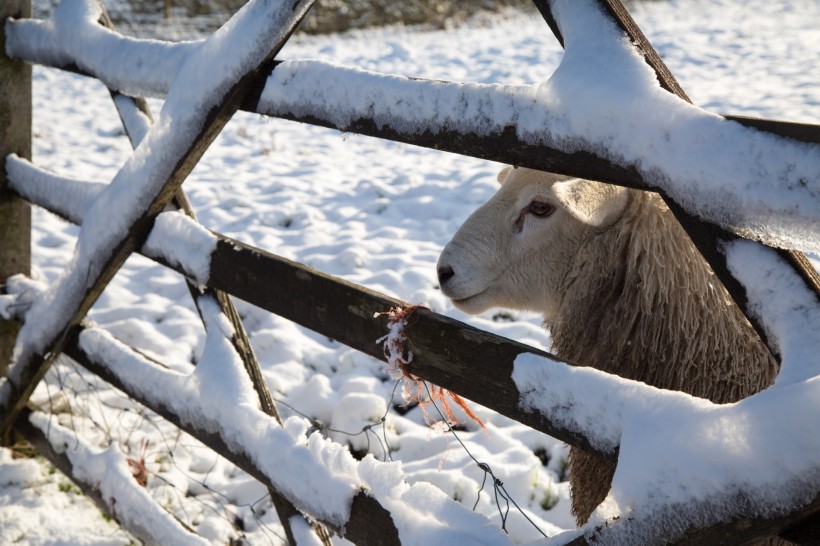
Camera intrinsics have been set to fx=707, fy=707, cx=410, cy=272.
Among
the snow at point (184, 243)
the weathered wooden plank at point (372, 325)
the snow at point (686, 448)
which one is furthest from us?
the snow at point (184, 243)

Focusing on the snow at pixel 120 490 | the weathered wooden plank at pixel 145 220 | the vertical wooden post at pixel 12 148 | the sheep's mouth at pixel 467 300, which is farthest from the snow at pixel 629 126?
the vertical wooden post at pixel 12 148

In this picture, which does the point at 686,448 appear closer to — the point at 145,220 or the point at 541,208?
the point at 541,208

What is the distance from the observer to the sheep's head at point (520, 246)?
7.17 ft

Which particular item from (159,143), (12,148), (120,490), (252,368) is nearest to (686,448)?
(252,368)

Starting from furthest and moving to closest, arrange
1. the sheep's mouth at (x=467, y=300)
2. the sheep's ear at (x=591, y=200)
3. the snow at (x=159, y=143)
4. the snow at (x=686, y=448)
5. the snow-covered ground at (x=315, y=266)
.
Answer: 1. the snow-covered ground at (x=315, y=266)
2. the sheep's mouth at (x=467, y=300)
3. the sheep's ear at (x=591, y=200)
4. the snow at (x=159, y=143)
5. the snow at (x=686, y=448)

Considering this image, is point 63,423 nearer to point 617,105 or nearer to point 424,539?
point 424,539

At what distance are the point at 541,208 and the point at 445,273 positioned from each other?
1.20 ft

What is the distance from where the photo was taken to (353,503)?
171 cm

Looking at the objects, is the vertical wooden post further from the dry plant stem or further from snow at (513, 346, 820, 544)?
snow at (513, 346, 820, 544)

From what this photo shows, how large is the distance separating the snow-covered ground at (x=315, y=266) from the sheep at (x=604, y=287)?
63 centimetres

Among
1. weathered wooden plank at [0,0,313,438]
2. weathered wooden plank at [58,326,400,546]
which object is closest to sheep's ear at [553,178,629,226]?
weathered wooden plank at [0,0,313,438]

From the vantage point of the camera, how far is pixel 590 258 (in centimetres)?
217

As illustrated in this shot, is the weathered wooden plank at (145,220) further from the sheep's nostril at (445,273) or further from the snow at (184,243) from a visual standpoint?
the sheep's nostril at (445,273)

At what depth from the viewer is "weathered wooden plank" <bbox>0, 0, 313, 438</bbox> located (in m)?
1.95
